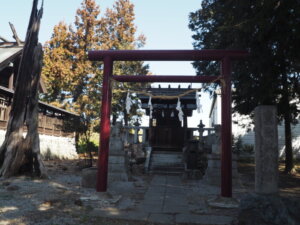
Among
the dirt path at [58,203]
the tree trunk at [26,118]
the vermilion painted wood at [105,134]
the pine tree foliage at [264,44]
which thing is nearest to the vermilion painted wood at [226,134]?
the dirt path at [58,203]

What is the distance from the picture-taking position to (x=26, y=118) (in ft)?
36.3

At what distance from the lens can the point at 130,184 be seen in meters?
9.19

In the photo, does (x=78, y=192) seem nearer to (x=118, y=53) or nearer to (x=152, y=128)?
(x=118, y=53)

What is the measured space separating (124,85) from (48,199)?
18234mm

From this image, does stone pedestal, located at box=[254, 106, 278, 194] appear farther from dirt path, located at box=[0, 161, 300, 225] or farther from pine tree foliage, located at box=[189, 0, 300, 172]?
pine tree foliage, located at box=[189, 0, 300, 172]

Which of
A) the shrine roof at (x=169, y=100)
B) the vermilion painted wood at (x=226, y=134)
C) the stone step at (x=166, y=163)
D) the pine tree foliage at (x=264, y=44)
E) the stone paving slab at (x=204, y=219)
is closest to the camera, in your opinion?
the stone paving slab at (x=204, y=219)

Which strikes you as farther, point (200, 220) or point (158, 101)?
point (158, 101)

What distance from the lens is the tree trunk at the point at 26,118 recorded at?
10.4 meters

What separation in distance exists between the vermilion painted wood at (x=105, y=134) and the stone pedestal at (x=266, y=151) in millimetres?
3723

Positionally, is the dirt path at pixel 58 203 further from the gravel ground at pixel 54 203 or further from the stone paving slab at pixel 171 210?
the stone paving slab at pixel 171 210

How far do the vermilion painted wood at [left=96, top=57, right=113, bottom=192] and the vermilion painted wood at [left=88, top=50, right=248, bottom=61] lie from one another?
0.30m

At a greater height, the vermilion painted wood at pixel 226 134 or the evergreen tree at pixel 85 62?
the evergreen tree at pixel 85 62

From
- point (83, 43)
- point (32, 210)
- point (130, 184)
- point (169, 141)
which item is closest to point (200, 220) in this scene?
point (32, 210)

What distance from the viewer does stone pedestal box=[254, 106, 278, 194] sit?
5.00m
